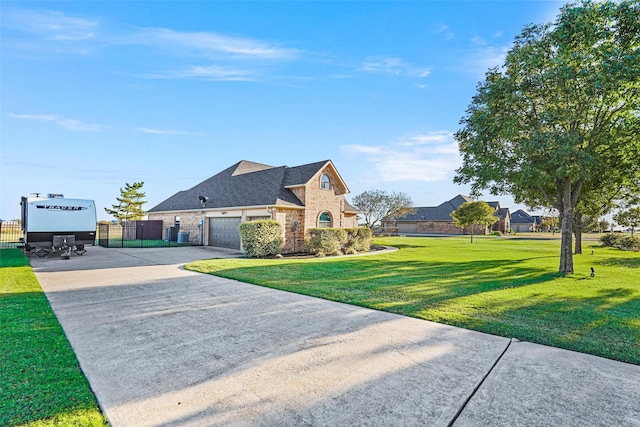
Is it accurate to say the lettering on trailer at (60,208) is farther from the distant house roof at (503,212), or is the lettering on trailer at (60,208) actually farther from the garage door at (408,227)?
the distant house roof at (503,212)

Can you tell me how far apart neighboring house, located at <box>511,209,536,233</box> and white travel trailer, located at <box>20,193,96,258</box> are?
8205cm

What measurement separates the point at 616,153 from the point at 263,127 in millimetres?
17145

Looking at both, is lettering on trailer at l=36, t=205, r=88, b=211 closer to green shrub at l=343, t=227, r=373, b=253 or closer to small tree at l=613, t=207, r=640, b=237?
green shrub at l=343, t=227, r=373, b=253

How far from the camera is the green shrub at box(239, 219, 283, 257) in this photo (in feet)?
53.4

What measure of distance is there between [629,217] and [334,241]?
27787 mm

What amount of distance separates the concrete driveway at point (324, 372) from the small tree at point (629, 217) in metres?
32.0

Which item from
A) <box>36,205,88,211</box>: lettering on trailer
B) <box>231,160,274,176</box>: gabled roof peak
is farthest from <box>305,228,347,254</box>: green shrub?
<box>36,205,88,211</box>: lettering on trailer

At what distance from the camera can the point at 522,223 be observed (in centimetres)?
7438

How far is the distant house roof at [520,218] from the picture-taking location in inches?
2933

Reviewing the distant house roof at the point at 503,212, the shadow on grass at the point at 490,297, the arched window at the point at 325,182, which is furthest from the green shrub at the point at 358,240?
the distant house roof at the point at 503,212

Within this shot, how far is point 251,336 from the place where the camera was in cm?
508

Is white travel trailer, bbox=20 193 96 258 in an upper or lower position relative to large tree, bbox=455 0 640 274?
lower

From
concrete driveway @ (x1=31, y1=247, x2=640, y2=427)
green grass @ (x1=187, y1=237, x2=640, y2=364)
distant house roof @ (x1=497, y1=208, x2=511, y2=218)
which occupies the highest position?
distant house roof @ (x1=497, y1=208, x2=511, y2=218)

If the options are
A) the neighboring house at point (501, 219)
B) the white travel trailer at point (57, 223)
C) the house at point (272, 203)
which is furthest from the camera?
the neighboring house at point (501, 219)
